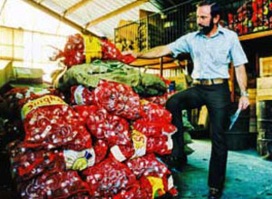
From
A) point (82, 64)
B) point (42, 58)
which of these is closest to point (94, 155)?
point (82, 64)

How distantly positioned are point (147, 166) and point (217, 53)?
44.8 inches

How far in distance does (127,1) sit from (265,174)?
30.5ft

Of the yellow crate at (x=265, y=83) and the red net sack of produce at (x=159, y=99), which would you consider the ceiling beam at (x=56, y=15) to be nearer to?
the yellow crate at (x=265, y=83)

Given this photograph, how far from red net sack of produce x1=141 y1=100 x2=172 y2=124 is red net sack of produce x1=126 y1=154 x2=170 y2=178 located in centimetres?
30

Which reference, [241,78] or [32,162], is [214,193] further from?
[32,162]

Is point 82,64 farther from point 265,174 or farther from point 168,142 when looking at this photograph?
point 265,174

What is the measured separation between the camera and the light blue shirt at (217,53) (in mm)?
2738

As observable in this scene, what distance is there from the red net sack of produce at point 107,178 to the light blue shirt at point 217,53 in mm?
1129

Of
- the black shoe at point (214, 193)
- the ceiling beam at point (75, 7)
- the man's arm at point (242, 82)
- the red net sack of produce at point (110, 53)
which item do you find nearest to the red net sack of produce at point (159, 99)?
the red net sack of produce at point (110, 53)

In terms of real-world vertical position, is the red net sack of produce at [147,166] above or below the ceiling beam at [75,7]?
below

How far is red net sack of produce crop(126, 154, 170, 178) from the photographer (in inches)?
92.4

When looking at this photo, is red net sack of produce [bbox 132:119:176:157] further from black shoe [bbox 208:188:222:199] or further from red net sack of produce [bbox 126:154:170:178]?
black shoe [bbox 208:188:222:199]

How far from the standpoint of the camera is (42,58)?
13828 millimetres

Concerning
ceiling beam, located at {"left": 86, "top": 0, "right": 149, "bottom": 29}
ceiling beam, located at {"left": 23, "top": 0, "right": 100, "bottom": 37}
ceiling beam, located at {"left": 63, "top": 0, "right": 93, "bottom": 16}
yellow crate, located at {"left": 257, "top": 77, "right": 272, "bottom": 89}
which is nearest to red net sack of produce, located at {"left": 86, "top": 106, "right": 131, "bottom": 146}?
yellow crate, located at {"left": 257, "top": 77, "right": 272, "bottom": 89}
